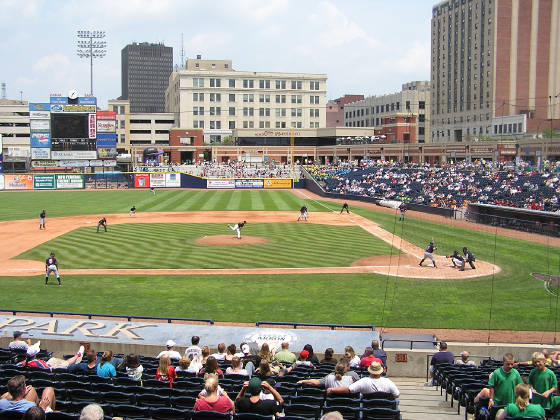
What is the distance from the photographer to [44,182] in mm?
90812

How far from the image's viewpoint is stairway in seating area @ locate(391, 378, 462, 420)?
1123 centimetres

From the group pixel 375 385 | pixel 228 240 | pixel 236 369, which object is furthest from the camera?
pixel 228 240

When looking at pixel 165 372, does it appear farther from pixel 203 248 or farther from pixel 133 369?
pixel 203 248

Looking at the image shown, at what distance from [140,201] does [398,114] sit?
216ft

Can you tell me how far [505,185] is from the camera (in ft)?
186

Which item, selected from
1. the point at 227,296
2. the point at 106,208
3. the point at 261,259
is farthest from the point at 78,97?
the point at 227,296

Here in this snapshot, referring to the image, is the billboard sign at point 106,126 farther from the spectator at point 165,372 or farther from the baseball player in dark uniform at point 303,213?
the spectator at point 165,372

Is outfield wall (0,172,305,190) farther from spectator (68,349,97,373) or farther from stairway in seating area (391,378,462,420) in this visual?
spectator (68,349,97,373)

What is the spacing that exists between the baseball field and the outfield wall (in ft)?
138

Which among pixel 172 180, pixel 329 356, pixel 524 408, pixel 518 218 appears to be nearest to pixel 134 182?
pixel 172 180

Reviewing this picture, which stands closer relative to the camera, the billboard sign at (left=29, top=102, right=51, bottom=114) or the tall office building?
the billboard sign at (left=29, top=102, right=51, bottom=114)

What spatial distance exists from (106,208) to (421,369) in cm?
5272

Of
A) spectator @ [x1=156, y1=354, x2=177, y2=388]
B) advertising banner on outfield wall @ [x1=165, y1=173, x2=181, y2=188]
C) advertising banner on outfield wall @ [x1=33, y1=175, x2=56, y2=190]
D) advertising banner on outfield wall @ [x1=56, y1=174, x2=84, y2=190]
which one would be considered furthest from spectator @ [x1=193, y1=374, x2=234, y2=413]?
advertising banner on outfield wall @ [x1=33, y1=175, x2=56, y2=190]

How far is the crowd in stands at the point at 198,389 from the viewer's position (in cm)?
817
